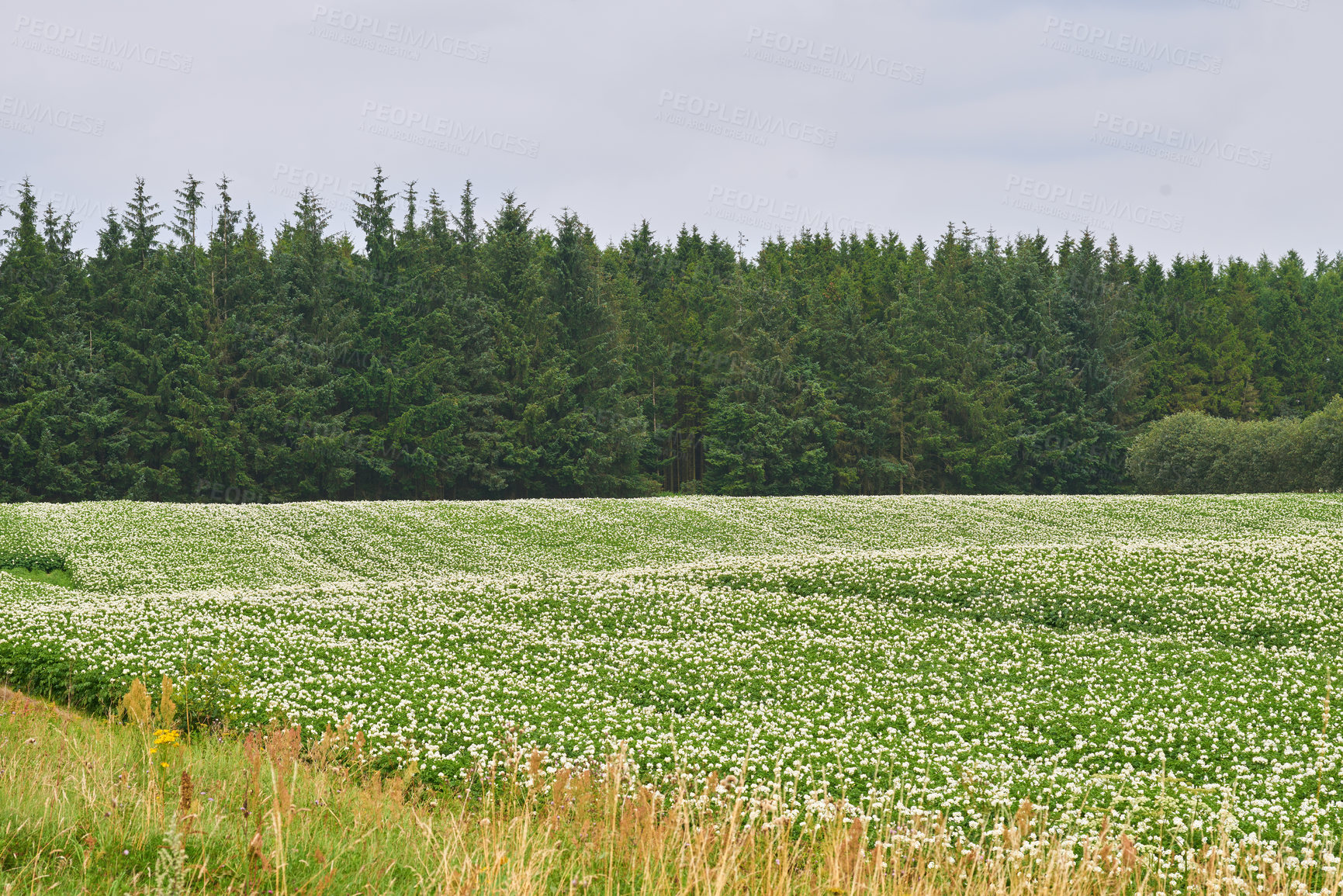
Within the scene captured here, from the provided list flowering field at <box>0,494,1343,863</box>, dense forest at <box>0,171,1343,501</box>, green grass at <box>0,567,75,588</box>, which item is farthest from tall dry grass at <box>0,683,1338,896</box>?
dense forest at <box>0,171,1343,501</box>

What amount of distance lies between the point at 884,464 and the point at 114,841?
6352 cm

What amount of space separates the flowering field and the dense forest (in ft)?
81.4

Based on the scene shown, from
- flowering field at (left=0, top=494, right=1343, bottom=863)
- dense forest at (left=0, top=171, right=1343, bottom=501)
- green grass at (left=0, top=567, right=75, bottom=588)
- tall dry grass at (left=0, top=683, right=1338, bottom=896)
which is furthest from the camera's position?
dense forest at (left=0, top=171, right=1343, bottom=501)

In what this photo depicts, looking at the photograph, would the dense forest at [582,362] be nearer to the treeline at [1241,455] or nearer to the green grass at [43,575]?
the treeline at [1241,455]

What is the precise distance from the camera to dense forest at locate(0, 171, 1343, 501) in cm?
5281

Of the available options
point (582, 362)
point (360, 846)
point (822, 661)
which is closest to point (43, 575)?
point (822, 661)

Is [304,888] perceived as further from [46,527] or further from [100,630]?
[46,527]

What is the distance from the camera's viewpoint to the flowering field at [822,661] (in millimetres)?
9727

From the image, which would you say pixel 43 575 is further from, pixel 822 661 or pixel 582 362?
pixel 582 362

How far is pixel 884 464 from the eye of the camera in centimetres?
6550

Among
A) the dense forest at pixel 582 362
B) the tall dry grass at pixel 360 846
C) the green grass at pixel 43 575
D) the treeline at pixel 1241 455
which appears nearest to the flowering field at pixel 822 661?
the green grass at pixel 43 575

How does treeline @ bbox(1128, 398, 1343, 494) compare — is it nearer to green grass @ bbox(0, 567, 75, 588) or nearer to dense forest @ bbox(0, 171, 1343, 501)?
dense forest @ bbox(0, 171, 1343, 501)

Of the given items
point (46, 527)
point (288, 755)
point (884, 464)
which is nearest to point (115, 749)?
point (288, 755)

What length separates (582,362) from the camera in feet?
208
